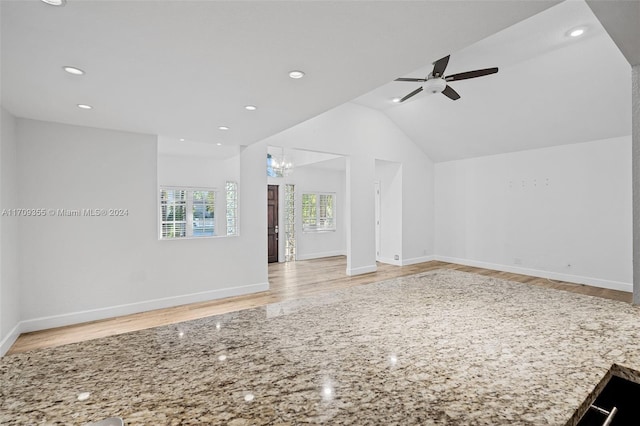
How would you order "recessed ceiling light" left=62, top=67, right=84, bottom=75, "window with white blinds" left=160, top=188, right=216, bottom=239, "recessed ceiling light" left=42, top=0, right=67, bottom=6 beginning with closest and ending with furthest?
1. "recessed ceiling light" left=42, top=0, right=67, bottom=6
2. "recessed ceiling light" left=62, top=67, right=84, bottom=75
3. "window with white blinds" left=160, top=188, right=216, bottom=239

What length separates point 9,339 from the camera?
3.19 meters

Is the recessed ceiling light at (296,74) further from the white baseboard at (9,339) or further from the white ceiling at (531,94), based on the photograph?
the white baseboard at (9,339)

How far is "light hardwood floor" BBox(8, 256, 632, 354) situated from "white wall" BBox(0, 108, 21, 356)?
0.67 feet

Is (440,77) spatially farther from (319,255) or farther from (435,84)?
(319,255)

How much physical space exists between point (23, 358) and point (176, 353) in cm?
51

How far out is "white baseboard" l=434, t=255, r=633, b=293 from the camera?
5.19m

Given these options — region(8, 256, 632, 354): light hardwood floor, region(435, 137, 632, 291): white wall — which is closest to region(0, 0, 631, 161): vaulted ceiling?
region(435, 137, 632, 291): white wall

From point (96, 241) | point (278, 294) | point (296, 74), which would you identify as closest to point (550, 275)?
point (278, 294)

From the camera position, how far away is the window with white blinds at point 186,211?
22.6 feet

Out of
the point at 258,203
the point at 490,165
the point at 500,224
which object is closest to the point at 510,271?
the point at 500,224

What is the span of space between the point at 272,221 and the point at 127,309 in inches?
175

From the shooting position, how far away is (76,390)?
0.82 metres

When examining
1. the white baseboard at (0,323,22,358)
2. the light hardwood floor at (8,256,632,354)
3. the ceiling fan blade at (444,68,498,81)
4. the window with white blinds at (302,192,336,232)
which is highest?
the ceiling fan blade at (444,68,498,81)

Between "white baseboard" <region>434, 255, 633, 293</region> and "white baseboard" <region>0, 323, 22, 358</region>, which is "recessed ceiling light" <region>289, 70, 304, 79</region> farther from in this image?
"white baseboard" <region>434, 255, 633, 293</region>
